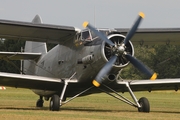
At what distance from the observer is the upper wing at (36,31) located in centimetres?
2058

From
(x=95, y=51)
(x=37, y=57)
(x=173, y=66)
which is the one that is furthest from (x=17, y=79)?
(x=173, y=66)

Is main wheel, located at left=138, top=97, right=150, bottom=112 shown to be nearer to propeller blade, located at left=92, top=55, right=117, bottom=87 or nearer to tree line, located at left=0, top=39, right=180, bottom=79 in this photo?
propeller blade, located at left=92, top=55, right=117, bottom=87

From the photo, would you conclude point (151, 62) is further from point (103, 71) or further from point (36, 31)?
point (103, 71)

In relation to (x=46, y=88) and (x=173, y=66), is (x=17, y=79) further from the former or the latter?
(x=173, y=66)

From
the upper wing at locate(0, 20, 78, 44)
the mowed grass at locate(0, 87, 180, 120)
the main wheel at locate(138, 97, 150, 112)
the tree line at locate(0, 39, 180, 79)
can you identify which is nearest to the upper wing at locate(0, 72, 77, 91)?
the mowed grass at locate(0, 87, 180, 120)

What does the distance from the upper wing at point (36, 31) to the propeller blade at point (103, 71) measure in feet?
10.9

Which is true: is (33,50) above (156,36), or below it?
below

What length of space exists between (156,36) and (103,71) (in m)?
6.45

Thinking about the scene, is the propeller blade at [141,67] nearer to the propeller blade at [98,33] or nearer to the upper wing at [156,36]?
the propeller blade at [98,33]

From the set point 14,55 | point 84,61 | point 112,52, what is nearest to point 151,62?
point 14,55

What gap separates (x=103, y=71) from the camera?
57.6ft

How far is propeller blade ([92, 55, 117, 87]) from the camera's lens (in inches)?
687

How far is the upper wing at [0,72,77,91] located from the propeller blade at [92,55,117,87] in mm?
2265

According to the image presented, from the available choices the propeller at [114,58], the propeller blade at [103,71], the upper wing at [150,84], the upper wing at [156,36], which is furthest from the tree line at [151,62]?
the propeller blade at [103,71]
